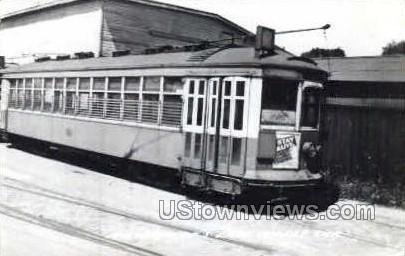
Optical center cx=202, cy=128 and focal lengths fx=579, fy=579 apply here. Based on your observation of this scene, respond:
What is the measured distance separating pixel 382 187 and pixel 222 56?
14.0 ft

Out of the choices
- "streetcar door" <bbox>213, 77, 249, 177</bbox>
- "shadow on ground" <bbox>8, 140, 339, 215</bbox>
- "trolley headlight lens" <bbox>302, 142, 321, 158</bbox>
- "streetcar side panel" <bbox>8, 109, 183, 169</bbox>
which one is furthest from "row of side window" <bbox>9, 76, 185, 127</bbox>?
"trolley headlight lens" <bbox>302, 142, 321, 158</bbox>

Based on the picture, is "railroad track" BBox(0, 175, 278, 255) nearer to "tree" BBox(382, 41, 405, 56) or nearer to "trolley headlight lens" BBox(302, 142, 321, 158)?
"trolley headlight lens" BBox(302, 142, 321, 158)

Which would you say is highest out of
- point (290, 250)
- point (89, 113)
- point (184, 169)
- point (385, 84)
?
point (385, 84)

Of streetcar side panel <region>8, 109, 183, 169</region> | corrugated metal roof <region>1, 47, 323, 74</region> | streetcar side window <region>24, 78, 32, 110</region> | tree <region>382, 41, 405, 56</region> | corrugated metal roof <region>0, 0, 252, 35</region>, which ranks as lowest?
streetcar side panel <region>8, 109, 183, 169</region>

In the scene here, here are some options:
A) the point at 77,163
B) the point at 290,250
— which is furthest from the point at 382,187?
the point at 77,163

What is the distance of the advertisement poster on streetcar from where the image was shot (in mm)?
9820

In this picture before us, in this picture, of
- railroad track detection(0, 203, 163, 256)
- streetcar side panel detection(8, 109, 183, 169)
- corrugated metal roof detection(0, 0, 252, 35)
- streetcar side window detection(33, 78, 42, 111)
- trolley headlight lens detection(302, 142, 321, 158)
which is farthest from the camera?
corrugated metal roof detection(0, 0, 252, 35)

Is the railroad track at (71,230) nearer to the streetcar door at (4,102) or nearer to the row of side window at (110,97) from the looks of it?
the row of side window at (110,97)

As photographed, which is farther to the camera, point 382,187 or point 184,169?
point 382,187

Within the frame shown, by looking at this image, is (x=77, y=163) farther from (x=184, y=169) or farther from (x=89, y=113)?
(x=184, y=169)

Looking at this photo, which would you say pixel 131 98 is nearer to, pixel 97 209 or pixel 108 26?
pixel 97 209

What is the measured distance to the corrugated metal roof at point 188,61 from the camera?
32.3ft

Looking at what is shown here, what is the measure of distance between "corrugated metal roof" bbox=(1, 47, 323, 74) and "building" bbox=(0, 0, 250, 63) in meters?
7.59

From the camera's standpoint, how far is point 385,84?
12438mm
